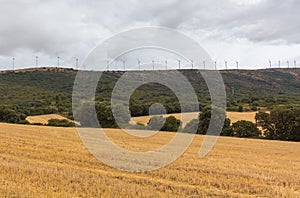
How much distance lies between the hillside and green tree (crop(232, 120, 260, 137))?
7497mm

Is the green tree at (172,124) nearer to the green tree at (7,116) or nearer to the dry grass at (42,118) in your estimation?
the dry grass at (42,118)

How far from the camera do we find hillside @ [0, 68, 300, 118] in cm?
6334

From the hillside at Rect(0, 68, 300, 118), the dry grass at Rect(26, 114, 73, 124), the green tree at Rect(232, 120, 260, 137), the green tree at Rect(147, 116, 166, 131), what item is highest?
the hillside at Rect(0, 68, 300, 118)

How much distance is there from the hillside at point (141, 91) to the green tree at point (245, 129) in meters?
7.50

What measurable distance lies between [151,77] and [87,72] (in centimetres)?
1830

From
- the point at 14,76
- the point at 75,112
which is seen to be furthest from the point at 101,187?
the point at 14,76

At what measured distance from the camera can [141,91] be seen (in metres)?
75.9

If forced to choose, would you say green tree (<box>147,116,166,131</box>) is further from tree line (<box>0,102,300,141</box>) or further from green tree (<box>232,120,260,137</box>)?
green tree (<box>232,120,260,137</box>)

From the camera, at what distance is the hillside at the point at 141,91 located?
6334cm

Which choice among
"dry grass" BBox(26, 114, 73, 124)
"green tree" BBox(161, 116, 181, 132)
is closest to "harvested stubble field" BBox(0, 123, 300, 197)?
"green tree" BBox(161, 116, 181, 132)

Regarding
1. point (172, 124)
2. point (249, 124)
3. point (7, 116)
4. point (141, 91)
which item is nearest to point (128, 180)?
point (172, 124)

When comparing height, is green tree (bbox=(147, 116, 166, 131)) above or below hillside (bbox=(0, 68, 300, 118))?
below

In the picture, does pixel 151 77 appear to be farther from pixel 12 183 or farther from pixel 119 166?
pixel 12 183

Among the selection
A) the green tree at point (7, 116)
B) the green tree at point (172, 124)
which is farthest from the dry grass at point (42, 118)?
the green tree at point (172, 124)
